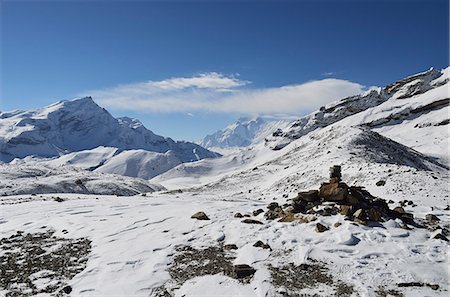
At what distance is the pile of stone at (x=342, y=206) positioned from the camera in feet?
50.5

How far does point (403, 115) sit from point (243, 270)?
11066 centimetres

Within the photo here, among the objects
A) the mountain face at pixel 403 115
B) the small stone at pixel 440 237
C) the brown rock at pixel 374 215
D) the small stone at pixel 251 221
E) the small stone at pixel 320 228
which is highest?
the mountain face at pixel 403 115

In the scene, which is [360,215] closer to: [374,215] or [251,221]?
[374,215]

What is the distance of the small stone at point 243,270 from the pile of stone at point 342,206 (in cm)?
518

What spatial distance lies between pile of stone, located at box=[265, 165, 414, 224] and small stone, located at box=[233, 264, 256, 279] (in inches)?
204

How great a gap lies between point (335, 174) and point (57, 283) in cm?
1518

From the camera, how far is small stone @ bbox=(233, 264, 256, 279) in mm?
11125

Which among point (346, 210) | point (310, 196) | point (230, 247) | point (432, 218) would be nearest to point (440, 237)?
point (432, 218)

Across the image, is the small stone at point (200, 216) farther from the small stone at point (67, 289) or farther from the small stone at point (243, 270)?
the small stone at point (67, 289)

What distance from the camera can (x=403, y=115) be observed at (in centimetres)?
10725

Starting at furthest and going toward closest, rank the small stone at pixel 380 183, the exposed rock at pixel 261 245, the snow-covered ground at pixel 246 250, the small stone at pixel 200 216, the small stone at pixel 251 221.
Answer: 1. the small stone at pixel 380 183
2. the small stone at pixel 200 216
3. the small stone at pixel 251 221
4. the exposed rock at pixel 261 245
5. the snow-covered ground at pixel 246 250

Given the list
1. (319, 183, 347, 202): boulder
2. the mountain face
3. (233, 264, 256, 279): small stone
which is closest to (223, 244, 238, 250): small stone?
(233, 264, 256, 279): small stone

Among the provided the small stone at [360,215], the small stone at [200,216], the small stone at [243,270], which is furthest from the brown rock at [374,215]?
the small stone at [200,216]

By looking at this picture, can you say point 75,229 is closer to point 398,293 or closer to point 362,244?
point 362,244
